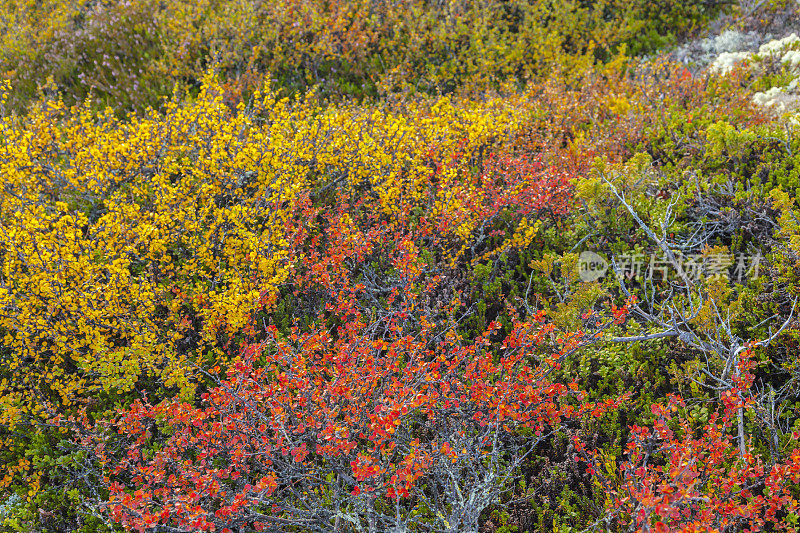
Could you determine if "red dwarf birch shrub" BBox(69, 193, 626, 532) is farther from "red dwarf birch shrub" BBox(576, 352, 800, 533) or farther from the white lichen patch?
the white lichen patch

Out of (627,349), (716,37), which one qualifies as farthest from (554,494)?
(716,37)

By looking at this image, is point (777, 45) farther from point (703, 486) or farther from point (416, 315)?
point (703, 486)

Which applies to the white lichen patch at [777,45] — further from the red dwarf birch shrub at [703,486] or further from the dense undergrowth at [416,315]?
the red dwarf birch shrub at [703,486]

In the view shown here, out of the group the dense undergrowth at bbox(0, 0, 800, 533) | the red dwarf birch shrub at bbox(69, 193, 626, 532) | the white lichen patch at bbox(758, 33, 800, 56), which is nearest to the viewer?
the red dwarf birch shrub at bbox(69, 193, 626, 532)

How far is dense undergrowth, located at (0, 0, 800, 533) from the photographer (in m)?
3.08

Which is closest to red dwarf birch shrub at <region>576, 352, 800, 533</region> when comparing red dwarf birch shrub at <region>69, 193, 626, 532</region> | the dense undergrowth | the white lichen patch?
the dense undergrowth

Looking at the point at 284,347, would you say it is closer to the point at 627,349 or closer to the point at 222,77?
the point at 627,349

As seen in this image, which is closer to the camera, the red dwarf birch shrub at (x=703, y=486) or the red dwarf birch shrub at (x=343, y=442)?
the red dwarf birch shrub at (x=703, y=486)

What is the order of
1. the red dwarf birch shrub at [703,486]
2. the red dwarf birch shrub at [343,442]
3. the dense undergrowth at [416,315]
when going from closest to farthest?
1. the red dwarf birch shrub at [703,486]
2. the red dwarf birch shrub at [343,442]
3. the dense undergrowth at [416,315]

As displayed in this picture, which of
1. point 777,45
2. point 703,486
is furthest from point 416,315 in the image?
point 777,45

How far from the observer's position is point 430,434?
12.3ft

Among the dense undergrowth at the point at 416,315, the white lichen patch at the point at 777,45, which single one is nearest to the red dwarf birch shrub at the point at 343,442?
the dense undergrowth at the point at 416,315

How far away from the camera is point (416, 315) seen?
450 cm

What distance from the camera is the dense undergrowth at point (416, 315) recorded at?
3.08 m
